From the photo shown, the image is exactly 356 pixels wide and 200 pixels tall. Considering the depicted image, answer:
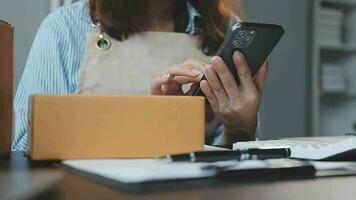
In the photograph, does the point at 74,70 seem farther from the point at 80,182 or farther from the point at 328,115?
the point at 328,115

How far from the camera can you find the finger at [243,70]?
623 mm

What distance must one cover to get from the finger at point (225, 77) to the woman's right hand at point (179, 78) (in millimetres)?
36

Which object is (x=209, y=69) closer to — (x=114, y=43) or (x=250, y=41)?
(x=250, y=41)

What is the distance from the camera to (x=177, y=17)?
115 centimetres

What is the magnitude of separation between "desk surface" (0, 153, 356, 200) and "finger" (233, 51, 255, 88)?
1.10 feet

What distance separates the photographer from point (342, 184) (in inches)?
11.5

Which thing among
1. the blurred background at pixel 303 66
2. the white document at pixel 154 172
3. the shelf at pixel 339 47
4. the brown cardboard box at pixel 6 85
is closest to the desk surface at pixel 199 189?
the white document at pixel 154 172

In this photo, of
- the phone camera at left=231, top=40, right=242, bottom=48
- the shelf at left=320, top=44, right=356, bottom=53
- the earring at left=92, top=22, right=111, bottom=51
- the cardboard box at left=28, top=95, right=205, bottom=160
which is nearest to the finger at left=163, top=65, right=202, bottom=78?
the phone camera at left=231, top=40, right=242, bottom=48

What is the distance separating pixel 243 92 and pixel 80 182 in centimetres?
50

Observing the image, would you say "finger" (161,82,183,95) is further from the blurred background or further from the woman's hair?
the blurred background

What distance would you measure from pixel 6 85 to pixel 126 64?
0.60 meters

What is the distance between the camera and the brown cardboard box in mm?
446

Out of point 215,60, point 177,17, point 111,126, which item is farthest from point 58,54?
point 111,126

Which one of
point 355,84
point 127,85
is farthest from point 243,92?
point 355,84
